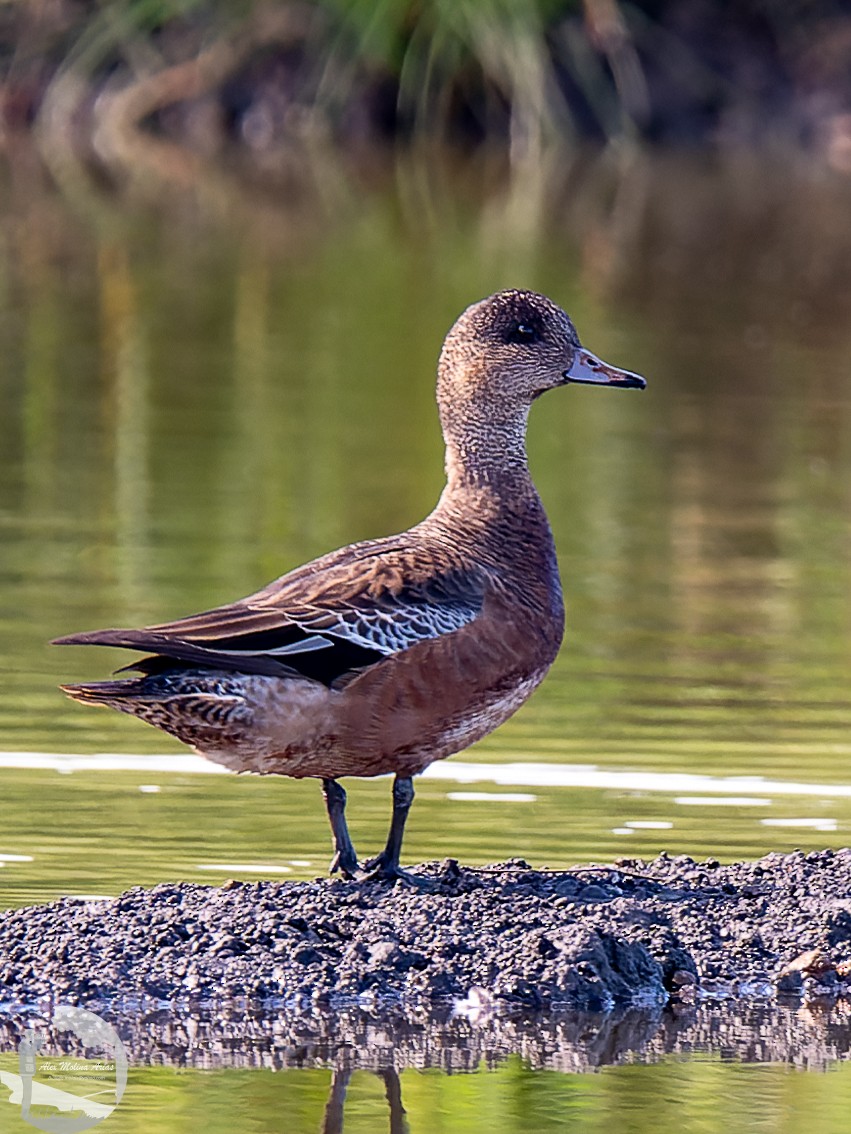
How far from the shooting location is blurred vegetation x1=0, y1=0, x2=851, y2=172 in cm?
3209

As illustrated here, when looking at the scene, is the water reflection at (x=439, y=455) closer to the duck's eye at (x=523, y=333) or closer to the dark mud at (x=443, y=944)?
the dark mud at (x=443, y=944)

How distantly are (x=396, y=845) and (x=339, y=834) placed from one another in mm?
179

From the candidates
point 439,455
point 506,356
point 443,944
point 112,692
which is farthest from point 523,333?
point 439,455

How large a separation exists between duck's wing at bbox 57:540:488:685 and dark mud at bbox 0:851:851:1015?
56cm

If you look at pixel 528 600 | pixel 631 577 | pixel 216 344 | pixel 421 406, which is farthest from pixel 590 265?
pixel 528 600

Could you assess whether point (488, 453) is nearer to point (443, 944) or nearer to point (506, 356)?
point (506, 356)

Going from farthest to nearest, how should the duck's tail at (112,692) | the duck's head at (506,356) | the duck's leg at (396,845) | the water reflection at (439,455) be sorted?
the water reflection at (439,455)
the duck's head at (506,356)
the duck's leg at (396,845)
the duck's tail at (112,692)

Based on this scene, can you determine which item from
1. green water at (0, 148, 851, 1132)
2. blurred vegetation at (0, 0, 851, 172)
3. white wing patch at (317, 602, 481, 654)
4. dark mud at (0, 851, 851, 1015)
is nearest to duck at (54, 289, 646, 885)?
white wing patch at (317, 602, 481, 654)

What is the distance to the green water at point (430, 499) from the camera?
704 centimetres

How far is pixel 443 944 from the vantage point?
6.00 m

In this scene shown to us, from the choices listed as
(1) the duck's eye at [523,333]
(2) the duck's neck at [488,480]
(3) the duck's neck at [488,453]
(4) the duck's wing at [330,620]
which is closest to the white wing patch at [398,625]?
(4) the duck's wing at [330,620]

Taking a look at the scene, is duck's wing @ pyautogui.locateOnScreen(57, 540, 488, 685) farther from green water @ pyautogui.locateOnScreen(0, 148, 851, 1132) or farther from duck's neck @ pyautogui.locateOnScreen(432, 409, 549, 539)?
green water @ pyautogui.locateOnScreen(0, 148, 851, 1132)

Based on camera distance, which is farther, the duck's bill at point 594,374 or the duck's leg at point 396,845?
the duck's bill at point 594,374

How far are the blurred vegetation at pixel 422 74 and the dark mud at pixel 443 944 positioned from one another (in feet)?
83.5
